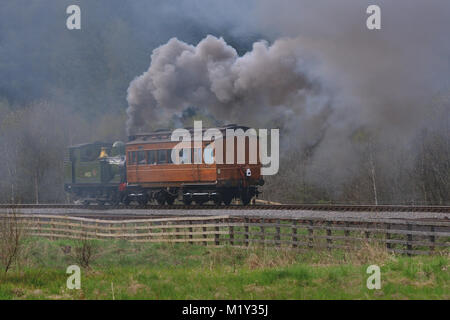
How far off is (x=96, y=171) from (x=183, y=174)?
260 inches

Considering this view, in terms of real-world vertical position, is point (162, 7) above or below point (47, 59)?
above

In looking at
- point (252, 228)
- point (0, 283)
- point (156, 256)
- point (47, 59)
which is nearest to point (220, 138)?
point (252, 228)

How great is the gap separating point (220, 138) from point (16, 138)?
32.3 m

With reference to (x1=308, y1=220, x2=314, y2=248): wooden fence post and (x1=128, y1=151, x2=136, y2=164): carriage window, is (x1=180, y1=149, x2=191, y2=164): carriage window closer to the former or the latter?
(x1=128, y1=151, x2=136, y2=164): carriage window

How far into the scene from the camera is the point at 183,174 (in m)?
25.1

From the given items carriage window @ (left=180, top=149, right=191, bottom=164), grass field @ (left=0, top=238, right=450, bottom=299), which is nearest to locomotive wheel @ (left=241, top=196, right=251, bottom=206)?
carriage window @ (left=180, top=149, right=191, bottom=164)

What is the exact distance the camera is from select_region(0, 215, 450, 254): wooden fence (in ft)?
50.2

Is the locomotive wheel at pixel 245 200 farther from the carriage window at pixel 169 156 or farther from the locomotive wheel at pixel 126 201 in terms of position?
the locomotive wheel at pixel 126 201

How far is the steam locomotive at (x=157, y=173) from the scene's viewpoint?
24531 mm

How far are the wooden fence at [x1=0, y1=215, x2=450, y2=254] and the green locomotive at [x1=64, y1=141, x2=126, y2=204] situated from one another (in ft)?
13.9

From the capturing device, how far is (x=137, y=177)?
2695 centimetres
